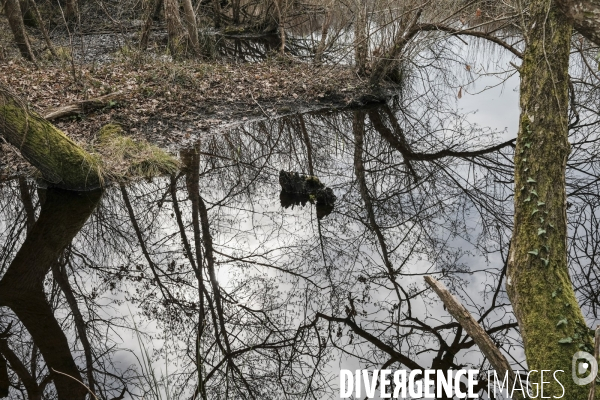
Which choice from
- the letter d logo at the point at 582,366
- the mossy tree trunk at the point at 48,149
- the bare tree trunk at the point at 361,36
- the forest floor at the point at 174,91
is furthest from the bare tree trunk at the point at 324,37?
the letter d logo at the point at 582,366


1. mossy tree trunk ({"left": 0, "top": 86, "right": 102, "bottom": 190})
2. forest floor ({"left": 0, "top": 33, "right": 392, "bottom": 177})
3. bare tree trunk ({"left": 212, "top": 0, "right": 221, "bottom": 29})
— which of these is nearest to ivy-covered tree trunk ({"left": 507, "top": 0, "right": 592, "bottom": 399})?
mossy tree trunk ({"left": 0, "top": 86, "right": 102, "bottom": 190})

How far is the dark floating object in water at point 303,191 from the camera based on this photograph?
949cm

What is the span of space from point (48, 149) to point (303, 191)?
401cm

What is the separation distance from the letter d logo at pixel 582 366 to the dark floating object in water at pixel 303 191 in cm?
608

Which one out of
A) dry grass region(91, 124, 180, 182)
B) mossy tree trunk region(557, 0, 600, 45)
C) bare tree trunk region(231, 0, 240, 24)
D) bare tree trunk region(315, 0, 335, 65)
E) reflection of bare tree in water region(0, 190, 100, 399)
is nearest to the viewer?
mossy tree trunk region(557, 0, 600, 45)

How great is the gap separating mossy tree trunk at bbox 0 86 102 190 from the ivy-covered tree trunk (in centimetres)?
570

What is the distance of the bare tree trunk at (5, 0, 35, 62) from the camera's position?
39.8 ft

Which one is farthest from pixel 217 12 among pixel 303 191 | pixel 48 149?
pixel 48 149

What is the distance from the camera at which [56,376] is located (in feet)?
17.9

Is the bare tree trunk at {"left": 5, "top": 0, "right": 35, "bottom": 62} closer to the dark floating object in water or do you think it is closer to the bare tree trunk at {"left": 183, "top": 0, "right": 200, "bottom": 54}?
the bare tree trunk at {"left": 183, "top": 0, "right": 200, "bottom": 54}

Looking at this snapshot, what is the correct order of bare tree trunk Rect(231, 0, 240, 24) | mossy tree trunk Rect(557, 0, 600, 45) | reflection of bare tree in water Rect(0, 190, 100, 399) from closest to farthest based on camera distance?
mossy tree trunk Rect(557, 0, 600, 45) < reflection of bare tree in water Rect(0, 190, 100, 399) < bare tree trunk Rect(231, 0, 240, 24)

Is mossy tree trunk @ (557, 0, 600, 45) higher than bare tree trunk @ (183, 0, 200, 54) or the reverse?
the reverse

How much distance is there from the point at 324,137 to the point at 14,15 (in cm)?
709

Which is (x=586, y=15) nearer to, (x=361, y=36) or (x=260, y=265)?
(x=260, y=265)
